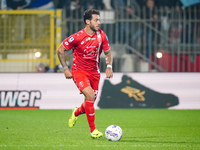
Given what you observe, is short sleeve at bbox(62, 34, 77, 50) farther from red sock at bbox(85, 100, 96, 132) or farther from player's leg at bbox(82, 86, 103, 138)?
red sock at bbox(85, 100, 96, 132)

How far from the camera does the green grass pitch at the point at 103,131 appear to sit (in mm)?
6316

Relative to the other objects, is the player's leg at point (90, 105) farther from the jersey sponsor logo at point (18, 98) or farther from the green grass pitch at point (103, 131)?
the jersey sponsor logo at point (18, 98)

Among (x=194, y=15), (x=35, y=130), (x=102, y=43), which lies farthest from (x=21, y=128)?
(x=194, y=15)

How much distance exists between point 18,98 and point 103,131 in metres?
5.52

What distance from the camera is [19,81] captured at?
1335cm

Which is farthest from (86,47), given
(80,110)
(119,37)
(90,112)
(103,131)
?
(119,37)

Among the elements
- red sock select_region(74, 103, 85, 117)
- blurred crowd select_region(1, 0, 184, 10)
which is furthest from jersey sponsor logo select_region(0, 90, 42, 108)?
red sock select_region(74, 103, 85, 117)

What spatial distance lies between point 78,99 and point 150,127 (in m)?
4.63

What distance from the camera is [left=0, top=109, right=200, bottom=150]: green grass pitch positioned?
20.7ft

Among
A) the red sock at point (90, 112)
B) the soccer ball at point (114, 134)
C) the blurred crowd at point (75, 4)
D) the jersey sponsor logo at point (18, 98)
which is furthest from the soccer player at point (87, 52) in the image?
the blurred crowd at point (75, 4)

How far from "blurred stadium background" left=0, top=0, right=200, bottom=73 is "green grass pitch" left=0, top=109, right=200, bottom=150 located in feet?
7.44

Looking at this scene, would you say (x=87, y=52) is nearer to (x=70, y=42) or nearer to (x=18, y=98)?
(x=70, y=42)

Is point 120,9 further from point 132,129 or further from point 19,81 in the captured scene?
point 132,129

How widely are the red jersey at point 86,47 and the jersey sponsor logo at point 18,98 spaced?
220 inches
